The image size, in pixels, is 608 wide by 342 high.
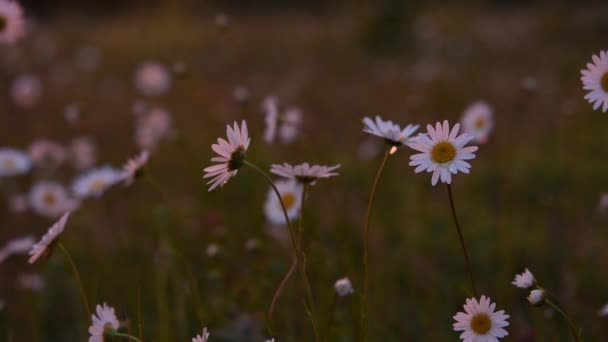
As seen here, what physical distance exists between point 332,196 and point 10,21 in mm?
1054

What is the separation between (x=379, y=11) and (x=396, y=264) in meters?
3.29

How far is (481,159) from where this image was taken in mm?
2430

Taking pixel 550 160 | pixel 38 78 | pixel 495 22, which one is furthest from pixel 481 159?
pixel 495 22

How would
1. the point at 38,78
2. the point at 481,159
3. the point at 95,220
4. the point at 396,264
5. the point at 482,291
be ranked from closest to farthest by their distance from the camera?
the point at 482,291 < the point at 396,264 < the point at 95,220 < the point at 481,159 < the point at 38,78

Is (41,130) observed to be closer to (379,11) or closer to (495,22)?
(379,11)

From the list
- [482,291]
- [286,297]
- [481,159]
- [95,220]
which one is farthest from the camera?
[481,159]

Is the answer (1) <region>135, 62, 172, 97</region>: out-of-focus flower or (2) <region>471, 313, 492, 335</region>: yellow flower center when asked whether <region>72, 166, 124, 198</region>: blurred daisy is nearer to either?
(1) <region>135, 62, 172, 97</region>: out-of-focus flower

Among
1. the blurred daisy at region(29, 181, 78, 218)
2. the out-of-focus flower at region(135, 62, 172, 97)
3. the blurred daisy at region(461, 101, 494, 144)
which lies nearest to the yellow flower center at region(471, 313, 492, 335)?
the blurred daisy at region(461, 101, 494, 144)

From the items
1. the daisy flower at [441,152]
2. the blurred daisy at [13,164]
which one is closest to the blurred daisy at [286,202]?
the daisy flower at [441,152]

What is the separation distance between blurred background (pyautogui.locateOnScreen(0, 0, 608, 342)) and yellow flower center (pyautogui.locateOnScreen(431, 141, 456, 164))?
1.26 ft

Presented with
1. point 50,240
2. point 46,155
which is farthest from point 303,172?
point 46,155

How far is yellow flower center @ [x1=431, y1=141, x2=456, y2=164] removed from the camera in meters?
0.85

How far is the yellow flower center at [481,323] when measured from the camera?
826 millimetres

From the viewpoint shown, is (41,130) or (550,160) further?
(41,130)
